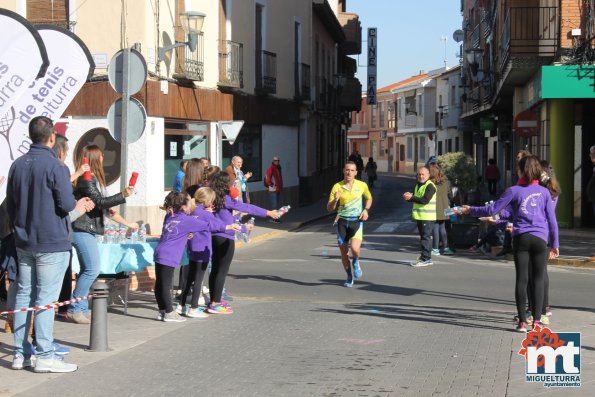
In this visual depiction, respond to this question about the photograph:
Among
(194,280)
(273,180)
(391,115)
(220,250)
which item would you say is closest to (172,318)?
(194,280)

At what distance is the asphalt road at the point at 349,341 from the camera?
7238mm

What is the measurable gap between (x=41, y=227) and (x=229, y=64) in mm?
18287

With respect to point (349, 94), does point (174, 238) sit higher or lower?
lower

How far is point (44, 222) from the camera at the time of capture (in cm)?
729

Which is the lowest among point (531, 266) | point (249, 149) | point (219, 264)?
point (219, 264)

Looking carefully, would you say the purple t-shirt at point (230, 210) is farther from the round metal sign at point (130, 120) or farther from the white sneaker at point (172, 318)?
the round metal sign at point (130, 120)

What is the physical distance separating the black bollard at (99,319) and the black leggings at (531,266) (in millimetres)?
4035

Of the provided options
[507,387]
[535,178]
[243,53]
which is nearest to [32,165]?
[507,387]

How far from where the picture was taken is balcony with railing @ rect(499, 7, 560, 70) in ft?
73.3

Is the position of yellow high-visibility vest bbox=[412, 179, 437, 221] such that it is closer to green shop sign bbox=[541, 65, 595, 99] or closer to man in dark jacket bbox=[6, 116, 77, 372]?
green shop sign bbox=[541, 65, 595, 99]

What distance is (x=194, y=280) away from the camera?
1030 centimetres

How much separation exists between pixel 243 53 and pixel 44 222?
19.9 m

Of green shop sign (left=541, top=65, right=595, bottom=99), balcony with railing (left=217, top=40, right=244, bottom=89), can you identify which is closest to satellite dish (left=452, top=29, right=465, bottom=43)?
balcony with railing (left=217, top=40, right=244, bottom=89)

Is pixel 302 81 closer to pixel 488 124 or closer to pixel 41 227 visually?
pixel 488 124
